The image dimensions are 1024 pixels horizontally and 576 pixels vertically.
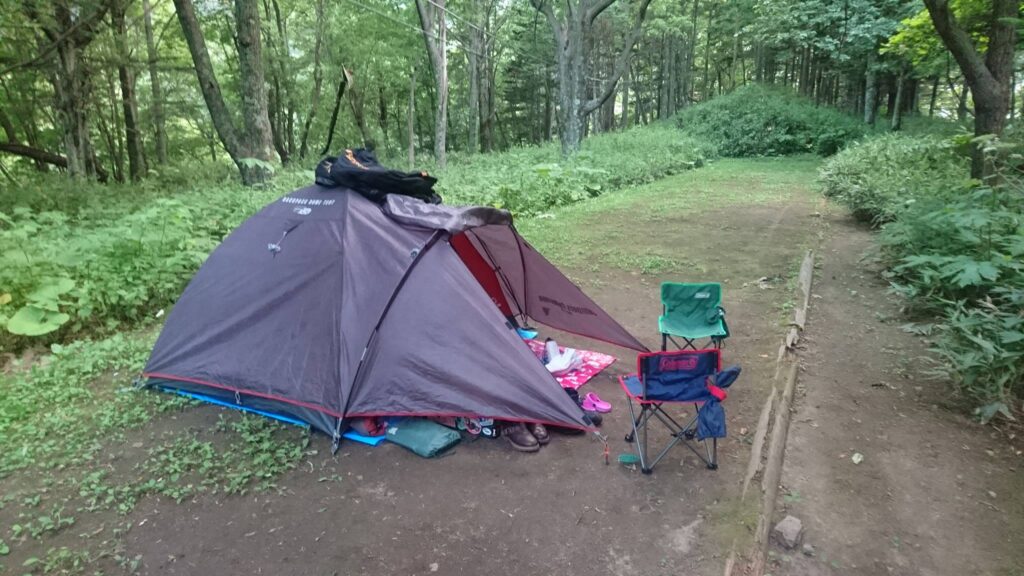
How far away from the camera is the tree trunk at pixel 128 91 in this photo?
13.3m

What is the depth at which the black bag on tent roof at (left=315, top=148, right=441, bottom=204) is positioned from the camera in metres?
4.25

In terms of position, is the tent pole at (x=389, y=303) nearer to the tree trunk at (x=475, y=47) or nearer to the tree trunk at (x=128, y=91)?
the tree trunk at (x=128, y=91)

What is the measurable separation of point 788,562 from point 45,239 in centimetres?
780

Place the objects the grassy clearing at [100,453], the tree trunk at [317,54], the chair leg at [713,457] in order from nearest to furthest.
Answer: the grassy clearing at [100,453] < the chair leg at [713,457] < the tree trunk at [317,54]

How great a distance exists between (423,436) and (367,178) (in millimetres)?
1943

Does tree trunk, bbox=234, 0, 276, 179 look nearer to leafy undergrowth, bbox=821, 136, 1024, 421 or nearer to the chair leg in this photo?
the chair leg

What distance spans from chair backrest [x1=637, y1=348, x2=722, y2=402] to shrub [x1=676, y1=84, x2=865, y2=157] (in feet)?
70.8

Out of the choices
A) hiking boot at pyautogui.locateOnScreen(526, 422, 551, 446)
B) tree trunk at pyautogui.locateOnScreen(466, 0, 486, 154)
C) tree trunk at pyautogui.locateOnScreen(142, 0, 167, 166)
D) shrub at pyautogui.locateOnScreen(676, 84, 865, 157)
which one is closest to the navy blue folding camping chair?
hiking boot at pyautogui.locateOnScreen(526, 422, 551, 446)

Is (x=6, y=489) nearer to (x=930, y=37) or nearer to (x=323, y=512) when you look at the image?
(x=323, y=512)

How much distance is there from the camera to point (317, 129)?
3047cm

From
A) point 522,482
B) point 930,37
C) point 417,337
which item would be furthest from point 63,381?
point 930,37

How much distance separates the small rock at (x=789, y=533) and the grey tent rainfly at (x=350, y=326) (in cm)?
126

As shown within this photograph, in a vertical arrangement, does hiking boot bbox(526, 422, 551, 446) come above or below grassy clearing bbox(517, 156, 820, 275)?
below

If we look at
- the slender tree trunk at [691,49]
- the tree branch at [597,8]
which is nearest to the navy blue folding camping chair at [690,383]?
the tree branch at [597,8]
